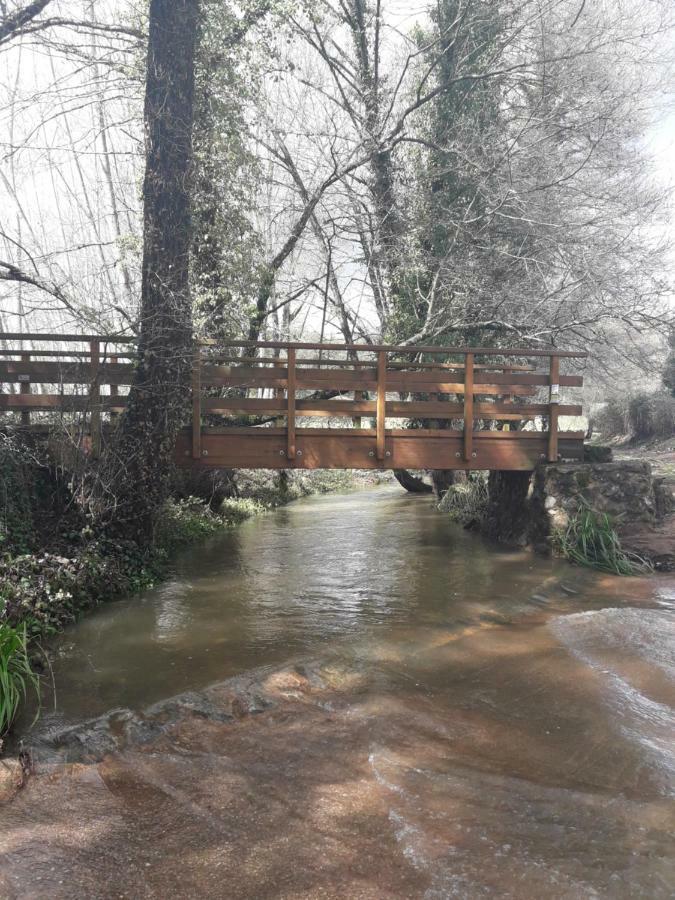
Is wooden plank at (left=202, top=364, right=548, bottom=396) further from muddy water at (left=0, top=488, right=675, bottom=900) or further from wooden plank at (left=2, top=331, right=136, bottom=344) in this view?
muddy water at (left=0, top=488, right=675, bottom=900)

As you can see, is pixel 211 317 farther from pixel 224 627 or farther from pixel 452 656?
pixel 452 656

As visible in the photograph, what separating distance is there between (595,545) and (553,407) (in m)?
2.07

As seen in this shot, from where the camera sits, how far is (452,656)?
5.15m

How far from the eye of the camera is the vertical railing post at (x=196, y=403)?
824 centimetres

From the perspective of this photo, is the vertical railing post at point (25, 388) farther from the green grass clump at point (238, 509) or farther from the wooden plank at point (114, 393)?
the green grass clump at point (238, 509)

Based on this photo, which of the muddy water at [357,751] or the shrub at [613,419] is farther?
the shrub at [613,419]

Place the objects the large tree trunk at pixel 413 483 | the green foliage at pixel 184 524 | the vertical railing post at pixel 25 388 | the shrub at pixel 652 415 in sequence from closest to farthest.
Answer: the vertical railing post at pixel 25 388 → the green foliage at pixel 184 524 → the large tree trunk at pixel 413 483 → the shrub at pixel 652 415

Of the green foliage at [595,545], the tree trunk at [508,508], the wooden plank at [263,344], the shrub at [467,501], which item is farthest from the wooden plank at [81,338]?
the shrub at [467,501]

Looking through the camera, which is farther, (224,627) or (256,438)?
(256,438)

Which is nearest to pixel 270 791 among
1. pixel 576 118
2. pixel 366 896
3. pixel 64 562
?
pixel 366 896

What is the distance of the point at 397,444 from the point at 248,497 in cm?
626

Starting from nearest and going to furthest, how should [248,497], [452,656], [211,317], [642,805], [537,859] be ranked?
1. [537,859]
2. [642,805]
3. [452,656]
4. [211,317]
5. [248,497]

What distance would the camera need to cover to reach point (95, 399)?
756cm

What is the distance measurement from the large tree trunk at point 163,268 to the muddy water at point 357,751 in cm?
197
